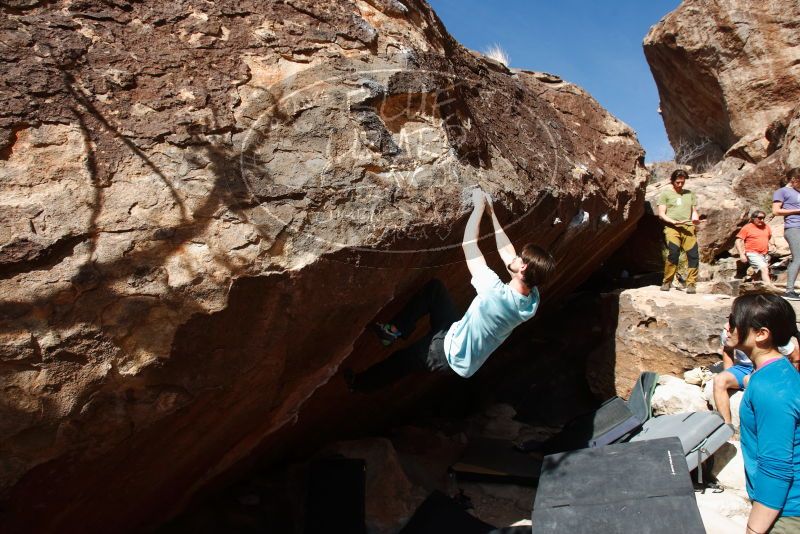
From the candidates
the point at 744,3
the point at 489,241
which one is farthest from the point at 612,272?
the point at 744,3

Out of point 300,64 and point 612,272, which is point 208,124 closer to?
point 300,64

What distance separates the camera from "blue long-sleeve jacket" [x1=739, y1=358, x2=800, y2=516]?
164 centimetres

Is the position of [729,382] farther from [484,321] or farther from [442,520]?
[484,321]

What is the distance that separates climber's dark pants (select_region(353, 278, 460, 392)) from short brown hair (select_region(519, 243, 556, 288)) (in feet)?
1.55

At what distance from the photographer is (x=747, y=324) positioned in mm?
1804

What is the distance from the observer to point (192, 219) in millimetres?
2309

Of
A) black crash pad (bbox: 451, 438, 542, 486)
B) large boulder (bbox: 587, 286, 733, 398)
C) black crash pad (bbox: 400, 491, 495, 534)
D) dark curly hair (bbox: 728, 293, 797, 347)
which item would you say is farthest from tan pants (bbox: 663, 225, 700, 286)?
dark curly hair (bbox: 728, 293, 797, 347)

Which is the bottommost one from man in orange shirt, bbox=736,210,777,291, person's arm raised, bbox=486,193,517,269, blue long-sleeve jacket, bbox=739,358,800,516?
blue long-sleeve jacket, bbox=739,358,800,516

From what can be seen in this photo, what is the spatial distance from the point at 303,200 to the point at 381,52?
92 cm

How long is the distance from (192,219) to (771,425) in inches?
79.1

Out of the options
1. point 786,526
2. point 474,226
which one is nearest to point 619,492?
point 786,526

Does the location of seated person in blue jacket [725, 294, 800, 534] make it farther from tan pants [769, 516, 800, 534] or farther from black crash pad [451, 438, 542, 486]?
black crash pad [451, 438, 542, 486]

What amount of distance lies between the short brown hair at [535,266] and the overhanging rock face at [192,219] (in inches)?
16.8

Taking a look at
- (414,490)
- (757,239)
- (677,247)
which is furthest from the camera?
(757,239)
